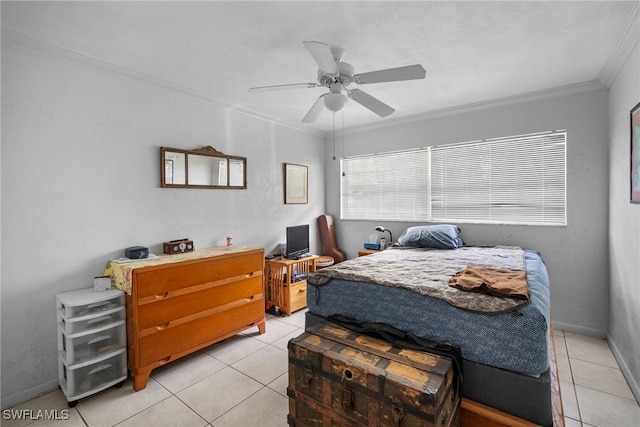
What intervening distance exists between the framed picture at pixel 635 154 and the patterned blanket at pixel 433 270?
0.91m

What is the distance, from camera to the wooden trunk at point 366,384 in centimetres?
134

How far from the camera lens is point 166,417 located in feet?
6.48

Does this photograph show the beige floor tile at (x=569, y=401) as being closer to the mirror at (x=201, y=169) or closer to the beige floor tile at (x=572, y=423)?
the beige floor tile at (x=572, y=423)

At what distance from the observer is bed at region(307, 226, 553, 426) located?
146 centimetres

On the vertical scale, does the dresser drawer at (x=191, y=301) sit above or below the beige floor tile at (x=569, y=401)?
above

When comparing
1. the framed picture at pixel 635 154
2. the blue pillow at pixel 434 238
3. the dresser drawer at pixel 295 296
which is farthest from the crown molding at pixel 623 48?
the dresser drawer at pixel 295 296

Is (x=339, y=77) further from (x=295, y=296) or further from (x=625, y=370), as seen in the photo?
(x=625, y=370)

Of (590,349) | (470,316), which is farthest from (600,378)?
(470,316)

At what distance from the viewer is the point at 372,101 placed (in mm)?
2422

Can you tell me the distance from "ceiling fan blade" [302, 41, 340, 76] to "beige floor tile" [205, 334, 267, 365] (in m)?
2.56

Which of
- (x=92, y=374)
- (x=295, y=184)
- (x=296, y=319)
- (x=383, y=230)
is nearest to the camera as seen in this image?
(x=92, y=374)

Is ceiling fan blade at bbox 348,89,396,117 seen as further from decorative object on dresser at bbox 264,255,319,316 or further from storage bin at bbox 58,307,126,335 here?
storage bin at bbox 58,307,126,335

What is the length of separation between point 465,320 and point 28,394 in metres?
3.07

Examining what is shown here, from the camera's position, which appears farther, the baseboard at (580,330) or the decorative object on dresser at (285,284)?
the decorative object on dresser at (285,284)
